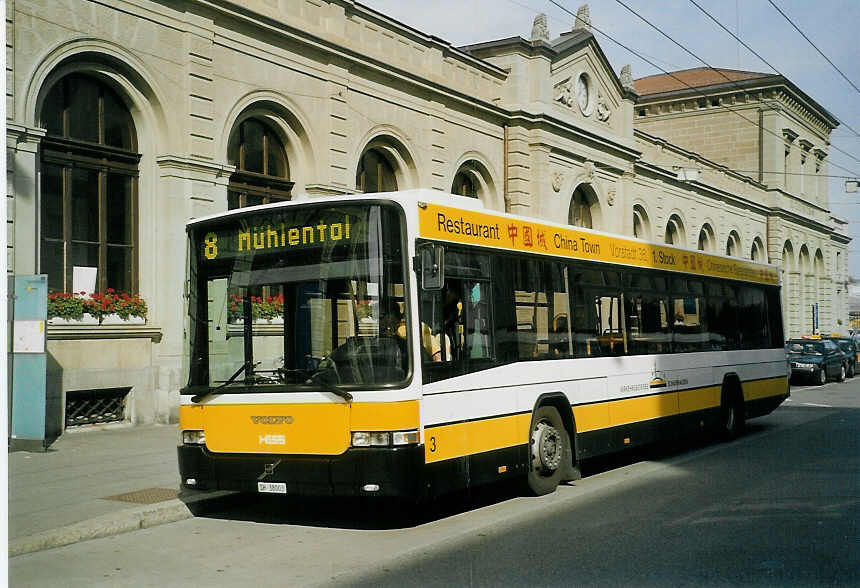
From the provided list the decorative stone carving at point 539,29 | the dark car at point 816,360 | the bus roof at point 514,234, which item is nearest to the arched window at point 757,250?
the dark car at point 816,360

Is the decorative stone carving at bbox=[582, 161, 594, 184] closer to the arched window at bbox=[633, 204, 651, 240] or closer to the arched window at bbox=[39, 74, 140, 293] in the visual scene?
the arched window at bbox=[633, 204, 651, 240]

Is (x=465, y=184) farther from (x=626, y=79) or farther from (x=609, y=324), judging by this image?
(x=609, y=324)

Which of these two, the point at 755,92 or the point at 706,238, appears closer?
the point at 706,238

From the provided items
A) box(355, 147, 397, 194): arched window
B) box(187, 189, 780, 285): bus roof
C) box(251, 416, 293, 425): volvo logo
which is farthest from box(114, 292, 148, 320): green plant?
box(251, 416, 293, 425): volvo logo

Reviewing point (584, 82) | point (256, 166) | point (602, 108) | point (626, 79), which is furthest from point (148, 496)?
point (626, 79)

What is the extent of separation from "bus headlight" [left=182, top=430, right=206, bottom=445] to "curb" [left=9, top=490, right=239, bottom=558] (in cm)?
66

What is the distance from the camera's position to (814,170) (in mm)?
60000

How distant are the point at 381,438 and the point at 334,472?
19.8 inches

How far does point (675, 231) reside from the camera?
4091cm

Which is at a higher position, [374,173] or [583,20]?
[583,20]

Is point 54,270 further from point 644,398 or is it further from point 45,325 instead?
point 644,398

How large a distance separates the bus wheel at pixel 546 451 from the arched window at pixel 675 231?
30.3 m

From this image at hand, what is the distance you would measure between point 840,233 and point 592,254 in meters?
59.9

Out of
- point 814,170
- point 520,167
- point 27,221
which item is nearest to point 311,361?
point 27,221
